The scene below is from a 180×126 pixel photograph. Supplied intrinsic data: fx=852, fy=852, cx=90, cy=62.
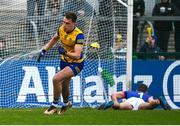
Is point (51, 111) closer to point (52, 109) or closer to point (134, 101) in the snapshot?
point (52, 109)

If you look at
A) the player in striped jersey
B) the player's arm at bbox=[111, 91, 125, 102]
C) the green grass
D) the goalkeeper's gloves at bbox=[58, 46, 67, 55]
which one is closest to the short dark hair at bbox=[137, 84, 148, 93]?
the player's arm at bbox=[111, 91, 125, 102]

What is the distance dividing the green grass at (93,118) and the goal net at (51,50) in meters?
2.56

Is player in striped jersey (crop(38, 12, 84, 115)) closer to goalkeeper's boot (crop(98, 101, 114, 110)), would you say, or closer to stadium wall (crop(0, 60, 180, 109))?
goalkeeper's boot (crop(98, 101, 114, 110))

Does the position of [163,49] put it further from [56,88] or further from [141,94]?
[56,88]

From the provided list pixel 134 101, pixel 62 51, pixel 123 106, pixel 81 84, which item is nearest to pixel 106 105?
pixel 123 106

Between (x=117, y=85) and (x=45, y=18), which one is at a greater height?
(x=45, y=18)

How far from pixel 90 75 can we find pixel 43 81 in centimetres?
122

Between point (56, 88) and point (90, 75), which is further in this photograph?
point (90, 75)

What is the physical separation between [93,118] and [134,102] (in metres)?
3.93

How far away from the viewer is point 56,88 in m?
18.0

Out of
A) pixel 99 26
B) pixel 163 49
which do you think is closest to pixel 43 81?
pixel 99 26

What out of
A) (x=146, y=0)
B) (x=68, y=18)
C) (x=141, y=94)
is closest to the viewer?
(x=68, y=18)

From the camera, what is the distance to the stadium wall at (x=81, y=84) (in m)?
21.5

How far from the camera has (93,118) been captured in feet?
55.2
